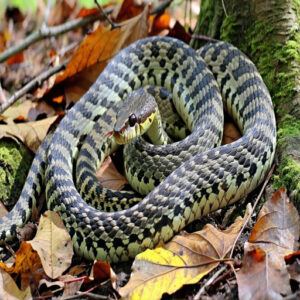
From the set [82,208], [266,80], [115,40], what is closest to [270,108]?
[266,80]

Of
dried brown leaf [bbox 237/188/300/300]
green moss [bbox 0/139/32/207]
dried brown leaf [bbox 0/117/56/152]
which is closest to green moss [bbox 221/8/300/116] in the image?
dried brown leaf [bbox 237/188/300/300]

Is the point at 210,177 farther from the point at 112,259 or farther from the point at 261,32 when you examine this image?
the point at 261,32

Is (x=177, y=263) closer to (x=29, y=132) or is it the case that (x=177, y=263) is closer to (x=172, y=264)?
(x=172, y=264)

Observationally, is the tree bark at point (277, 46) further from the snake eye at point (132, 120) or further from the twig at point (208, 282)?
the snake eye at point (132, 120)

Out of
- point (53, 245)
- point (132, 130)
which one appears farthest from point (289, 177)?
point (53, 245)

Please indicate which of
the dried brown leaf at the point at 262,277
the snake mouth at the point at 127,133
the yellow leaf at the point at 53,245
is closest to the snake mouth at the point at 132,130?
the snake mouth at the point at 127,133

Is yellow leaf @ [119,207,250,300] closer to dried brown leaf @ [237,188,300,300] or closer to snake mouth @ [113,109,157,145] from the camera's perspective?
dried brown leaf @ [237,188,300,300]
